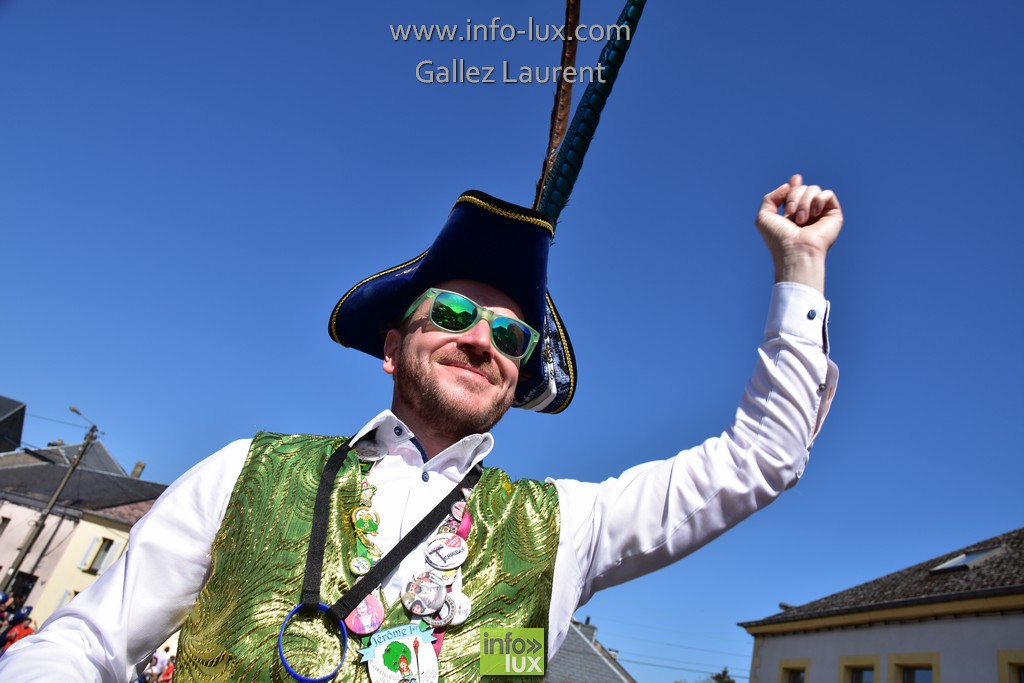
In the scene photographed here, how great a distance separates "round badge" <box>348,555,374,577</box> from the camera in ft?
5.32

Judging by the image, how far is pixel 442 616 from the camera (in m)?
1.60

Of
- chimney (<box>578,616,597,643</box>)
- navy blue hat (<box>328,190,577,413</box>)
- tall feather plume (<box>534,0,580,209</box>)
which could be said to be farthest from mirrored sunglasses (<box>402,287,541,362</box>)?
chimney (<box>578,616,597,643</box>)

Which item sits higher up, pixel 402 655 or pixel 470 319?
pixel 470 319

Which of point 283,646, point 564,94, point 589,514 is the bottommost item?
point 283,646

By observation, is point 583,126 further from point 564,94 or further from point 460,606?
point 460,606

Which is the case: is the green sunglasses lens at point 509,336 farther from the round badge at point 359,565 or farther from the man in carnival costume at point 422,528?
the round badge at point 359,565

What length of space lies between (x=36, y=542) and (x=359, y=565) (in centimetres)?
3546

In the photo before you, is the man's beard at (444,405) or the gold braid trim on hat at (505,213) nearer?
the man's beard at (444,405)

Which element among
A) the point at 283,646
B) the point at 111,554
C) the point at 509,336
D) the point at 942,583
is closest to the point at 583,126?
the point at 509,336

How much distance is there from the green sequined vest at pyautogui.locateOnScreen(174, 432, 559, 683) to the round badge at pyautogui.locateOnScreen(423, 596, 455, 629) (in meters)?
0.03

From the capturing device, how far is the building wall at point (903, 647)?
1261 cm

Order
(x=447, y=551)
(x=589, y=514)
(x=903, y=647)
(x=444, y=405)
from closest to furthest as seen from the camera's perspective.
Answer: (x=447, y=551)
(x=589, y=514)
(x=444, y=405)
(x=903, y=647)

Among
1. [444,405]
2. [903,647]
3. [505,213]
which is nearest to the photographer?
[444,405]

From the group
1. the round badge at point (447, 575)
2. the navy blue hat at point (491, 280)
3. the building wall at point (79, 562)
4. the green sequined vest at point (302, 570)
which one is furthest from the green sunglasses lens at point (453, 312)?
the building wall at point (79, 562)
